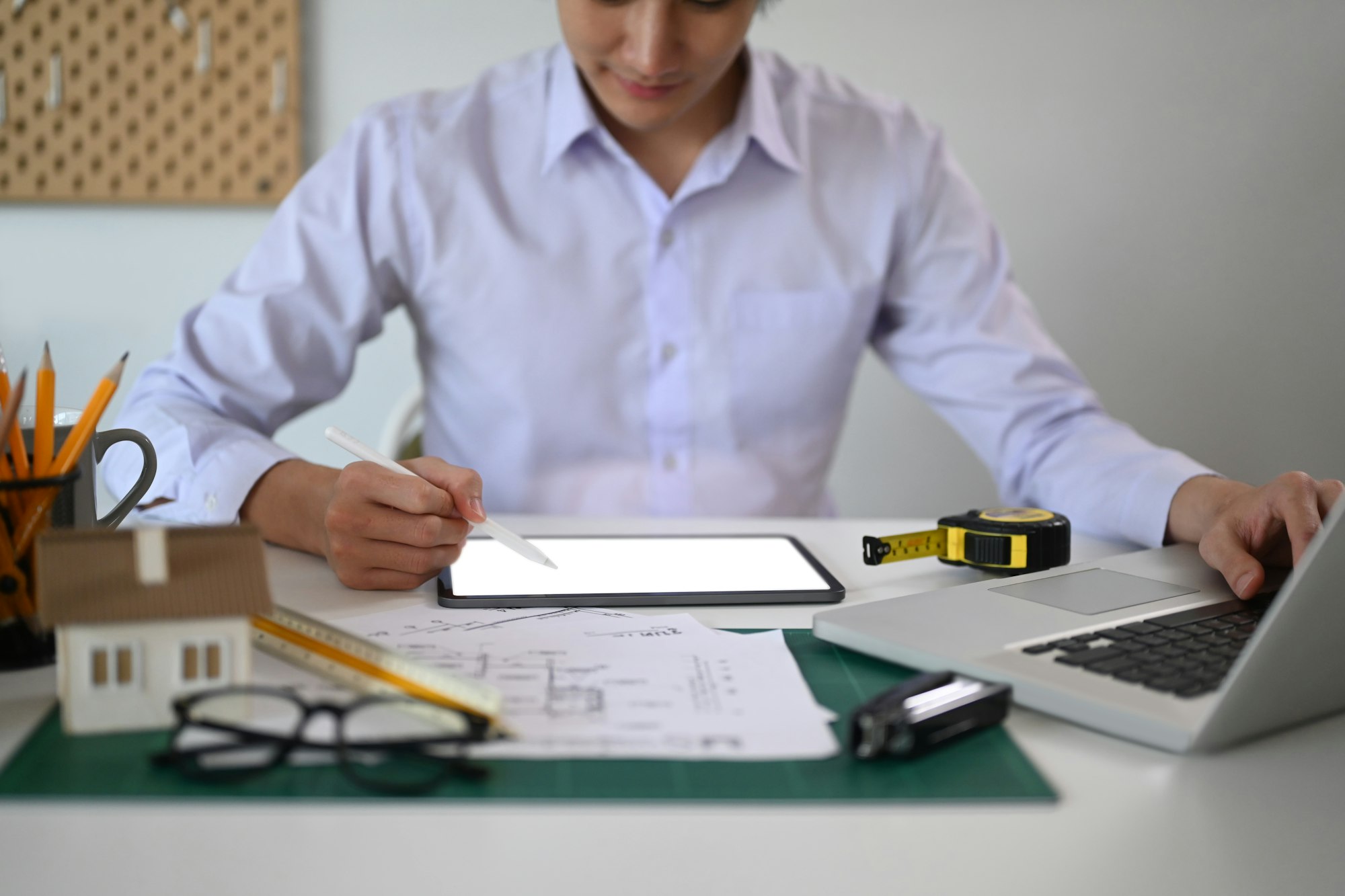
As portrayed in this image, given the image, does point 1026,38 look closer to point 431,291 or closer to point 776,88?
point 776,88

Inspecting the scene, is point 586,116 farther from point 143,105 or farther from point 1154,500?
point 143,105

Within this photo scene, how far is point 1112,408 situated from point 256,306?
1.81 metres

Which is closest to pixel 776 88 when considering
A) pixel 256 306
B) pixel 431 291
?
pixel 431 291

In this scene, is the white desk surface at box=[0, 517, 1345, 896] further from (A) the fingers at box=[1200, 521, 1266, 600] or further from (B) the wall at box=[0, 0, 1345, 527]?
(B) the wall at box=[0, 0, 1345, 527]

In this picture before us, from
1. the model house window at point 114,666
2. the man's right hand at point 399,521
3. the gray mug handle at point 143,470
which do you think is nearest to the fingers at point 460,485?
the man's right hand at point 399,521

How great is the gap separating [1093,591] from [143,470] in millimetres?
654

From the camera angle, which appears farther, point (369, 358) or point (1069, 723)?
point (369, 358)

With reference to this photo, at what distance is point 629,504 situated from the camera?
1404 mm

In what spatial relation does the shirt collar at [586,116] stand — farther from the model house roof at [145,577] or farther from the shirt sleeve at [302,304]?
the model house roof at [145,577]

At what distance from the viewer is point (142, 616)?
49 centimetres

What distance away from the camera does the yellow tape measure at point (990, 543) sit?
0.84m

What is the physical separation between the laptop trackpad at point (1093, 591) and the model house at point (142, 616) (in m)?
0.49

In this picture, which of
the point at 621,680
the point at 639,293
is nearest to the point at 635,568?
the point at 621,680

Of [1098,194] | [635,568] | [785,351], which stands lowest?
[635,568]
